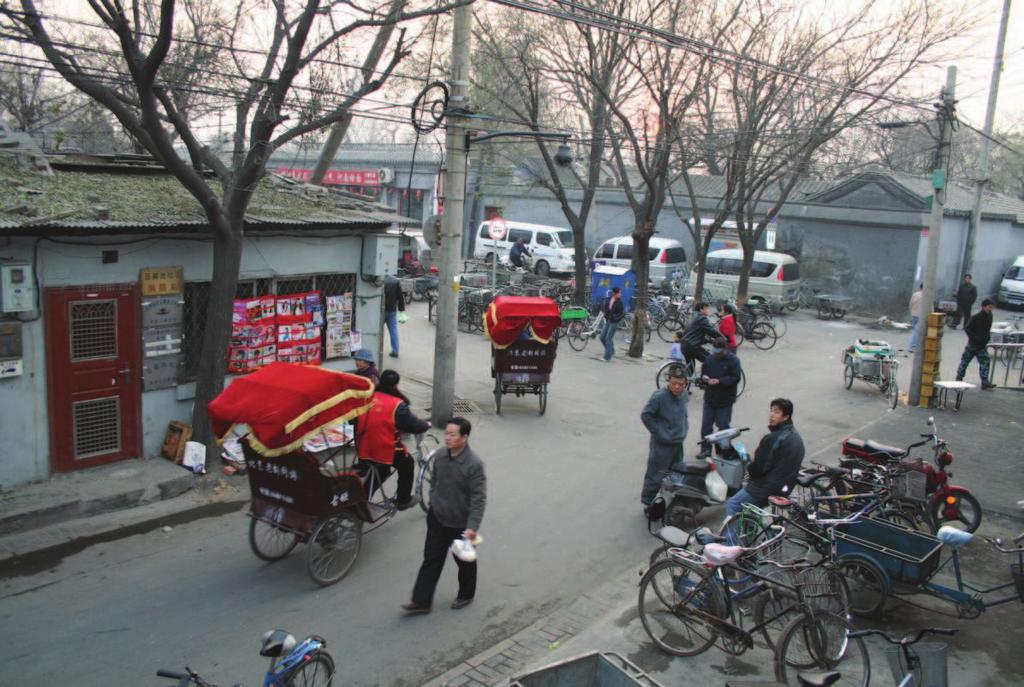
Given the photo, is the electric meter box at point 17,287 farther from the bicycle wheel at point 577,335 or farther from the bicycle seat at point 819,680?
the bicycle wheel at point 577,335

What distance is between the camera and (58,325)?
873cm

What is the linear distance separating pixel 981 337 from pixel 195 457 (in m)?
14.0

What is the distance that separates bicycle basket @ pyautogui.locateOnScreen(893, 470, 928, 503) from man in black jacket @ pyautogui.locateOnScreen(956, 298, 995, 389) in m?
8.19

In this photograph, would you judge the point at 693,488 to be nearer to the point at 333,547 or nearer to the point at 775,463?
the point at 775,463

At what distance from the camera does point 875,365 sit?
1577 cm

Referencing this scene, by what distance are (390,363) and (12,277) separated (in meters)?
8.46

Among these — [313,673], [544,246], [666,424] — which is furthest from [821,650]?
[544,246]

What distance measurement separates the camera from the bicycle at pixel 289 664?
4.39 meters

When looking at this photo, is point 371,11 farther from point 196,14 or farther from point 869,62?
point 869,62

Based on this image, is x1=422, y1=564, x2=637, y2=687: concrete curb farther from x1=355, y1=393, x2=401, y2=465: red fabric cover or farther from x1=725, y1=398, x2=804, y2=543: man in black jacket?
x1=355, y1=393, x2=401, y2=465: red fabric cover

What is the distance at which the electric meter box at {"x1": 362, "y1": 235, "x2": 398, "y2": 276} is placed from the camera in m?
11.9

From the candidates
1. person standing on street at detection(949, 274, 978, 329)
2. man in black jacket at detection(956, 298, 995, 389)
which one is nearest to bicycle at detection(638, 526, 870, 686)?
man in black jacket at detection(956, 298, 995, 389)

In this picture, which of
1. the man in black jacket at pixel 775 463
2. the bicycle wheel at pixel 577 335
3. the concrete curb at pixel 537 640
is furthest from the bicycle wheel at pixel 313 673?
the bicycle wheel at pixel 577 335

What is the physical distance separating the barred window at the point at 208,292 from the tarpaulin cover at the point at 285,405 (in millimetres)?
3427
